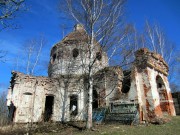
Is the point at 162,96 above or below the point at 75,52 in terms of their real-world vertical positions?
below

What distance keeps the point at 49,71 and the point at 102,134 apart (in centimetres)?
1356

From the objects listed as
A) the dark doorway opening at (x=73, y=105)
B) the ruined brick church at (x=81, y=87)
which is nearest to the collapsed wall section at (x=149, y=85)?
the ruined brick church at (x=81, y=87)

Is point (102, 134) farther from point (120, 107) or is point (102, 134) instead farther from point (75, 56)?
point (75, 56)

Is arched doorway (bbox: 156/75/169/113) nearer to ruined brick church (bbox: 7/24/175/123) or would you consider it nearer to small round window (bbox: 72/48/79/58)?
ruined brick church (bbox: 7/24/175/123)

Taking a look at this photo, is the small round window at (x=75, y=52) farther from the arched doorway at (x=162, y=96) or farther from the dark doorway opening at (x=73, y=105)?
the arched doorway at (x=162, y=96)

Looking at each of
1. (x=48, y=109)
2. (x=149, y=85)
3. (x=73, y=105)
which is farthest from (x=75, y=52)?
(x=149, y=85)

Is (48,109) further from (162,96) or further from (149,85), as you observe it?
(162,96)

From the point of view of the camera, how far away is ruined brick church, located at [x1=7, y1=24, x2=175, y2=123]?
42.7 feet

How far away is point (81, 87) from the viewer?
58.2 ft

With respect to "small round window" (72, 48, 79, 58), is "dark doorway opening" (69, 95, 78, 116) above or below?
below

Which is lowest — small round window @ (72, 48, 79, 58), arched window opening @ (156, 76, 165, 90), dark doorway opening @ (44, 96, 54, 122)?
dark doorway opening @ (44, 96, 54, 122)

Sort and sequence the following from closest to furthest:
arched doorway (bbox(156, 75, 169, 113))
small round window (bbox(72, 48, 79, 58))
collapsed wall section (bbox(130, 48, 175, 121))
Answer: collapsed wall section (bbox(130, 48, 175, 121)), arched doorway (bbox(156, 75, 169, 113)), small round window (bbox(72, 48, 79, 58))

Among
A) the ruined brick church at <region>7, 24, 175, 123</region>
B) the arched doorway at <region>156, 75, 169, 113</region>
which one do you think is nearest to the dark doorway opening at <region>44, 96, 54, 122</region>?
the ruined brick church at <region>7, 24, 175, 123</region>

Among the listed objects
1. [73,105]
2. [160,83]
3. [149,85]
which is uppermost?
[160,83]
